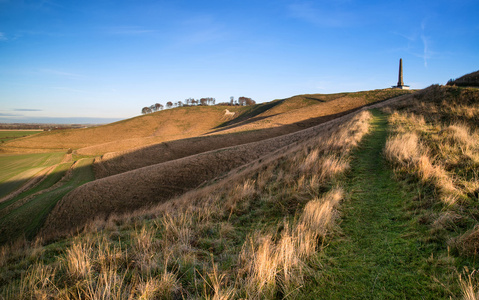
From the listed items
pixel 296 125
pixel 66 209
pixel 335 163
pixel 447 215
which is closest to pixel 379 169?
pixel 335 163

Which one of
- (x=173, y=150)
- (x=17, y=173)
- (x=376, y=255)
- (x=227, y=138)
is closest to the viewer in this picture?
(x=376, y=255)

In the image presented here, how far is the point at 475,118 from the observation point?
12.6 m

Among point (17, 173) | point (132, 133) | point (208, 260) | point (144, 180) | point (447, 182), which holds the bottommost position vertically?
point (17, 173)

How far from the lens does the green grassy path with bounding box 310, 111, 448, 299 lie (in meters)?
2.60

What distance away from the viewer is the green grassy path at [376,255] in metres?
2.60

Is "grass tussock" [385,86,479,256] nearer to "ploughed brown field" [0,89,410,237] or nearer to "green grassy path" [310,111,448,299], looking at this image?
"green grassy path" [310,111,448,299]

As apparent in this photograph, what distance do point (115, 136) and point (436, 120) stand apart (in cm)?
9025

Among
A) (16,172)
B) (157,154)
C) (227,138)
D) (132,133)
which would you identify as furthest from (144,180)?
(132,133)

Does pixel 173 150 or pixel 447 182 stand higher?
pixel 447 182

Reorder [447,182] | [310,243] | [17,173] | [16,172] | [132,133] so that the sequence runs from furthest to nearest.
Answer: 1. [132,133]
2. [16,172]
3. [17,173]
4. [447,182]
5. [310,243]

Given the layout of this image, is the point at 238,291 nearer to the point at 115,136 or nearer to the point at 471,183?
the point at 471,183

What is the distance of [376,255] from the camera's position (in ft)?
10.6

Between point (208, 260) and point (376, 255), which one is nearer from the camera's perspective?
point (376, 255)

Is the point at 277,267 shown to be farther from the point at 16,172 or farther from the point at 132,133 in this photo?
the point at 132,133
